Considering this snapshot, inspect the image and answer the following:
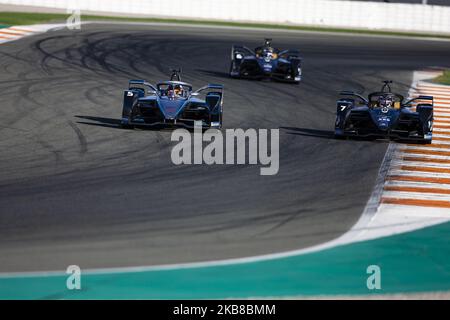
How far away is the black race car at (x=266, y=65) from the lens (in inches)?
1096

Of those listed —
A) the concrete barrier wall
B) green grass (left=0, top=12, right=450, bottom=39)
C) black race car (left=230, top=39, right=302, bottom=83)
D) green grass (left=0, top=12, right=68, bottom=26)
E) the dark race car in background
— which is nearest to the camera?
the dark race car in background

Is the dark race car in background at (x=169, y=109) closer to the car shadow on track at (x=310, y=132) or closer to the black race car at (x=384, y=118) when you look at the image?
the car shadow on track at (x=310, y=132)

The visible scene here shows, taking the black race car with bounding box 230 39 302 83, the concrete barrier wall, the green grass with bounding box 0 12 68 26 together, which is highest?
the concrete barrier wall

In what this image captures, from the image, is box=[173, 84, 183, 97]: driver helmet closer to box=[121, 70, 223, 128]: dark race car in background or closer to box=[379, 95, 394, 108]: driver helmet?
box=[121, 70, 223, 128]: dark race car in background

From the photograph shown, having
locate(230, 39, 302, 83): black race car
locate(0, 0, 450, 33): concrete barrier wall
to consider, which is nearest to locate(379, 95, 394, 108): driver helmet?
locate(230, 39, 302, 83): black race car

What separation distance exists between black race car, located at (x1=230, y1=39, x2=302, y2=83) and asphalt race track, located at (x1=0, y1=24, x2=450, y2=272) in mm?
496

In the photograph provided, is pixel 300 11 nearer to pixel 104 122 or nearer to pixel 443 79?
pixel 443 79

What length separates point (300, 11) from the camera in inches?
1889

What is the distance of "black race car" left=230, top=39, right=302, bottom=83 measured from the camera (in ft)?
91.3

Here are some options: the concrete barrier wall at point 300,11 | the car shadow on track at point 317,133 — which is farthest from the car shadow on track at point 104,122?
the concrete barrier wall at point 300,11

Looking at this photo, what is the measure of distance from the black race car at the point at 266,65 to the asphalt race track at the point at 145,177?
0.50 meters

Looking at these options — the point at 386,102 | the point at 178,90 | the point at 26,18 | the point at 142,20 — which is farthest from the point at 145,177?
the point at 142,20

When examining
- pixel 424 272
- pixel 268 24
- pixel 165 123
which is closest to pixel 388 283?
pixel 424 272
